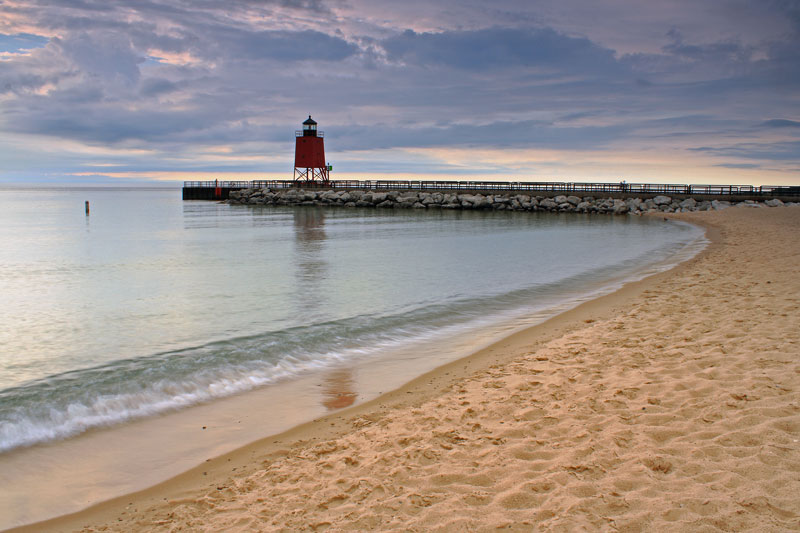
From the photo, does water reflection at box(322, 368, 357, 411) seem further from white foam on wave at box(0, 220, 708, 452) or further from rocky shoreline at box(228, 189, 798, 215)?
rocky shoreline at box(228, 189, 798, 215)

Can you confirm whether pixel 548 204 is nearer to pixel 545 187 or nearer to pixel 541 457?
pixel 545 187

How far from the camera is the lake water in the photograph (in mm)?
7020

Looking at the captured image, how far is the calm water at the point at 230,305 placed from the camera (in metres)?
7.11

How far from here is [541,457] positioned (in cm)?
423

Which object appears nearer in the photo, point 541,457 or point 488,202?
point 541,457

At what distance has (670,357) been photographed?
6.65 meters

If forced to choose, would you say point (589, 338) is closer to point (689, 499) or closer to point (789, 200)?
point (689, 499)

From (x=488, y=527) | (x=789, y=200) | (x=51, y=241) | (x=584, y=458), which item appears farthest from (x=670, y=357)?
(x=789, y=200)

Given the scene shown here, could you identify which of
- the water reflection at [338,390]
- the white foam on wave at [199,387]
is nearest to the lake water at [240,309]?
the white foam on wave at [199,387]

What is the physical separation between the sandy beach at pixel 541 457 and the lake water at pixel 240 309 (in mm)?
1432

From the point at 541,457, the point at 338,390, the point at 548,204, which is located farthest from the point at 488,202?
the point at 541,457

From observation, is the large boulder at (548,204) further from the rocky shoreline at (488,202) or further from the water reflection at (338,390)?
the water reflection at (338,390)

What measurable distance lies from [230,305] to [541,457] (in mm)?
9546

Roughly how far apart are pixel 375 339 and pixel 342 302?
3.42 m
